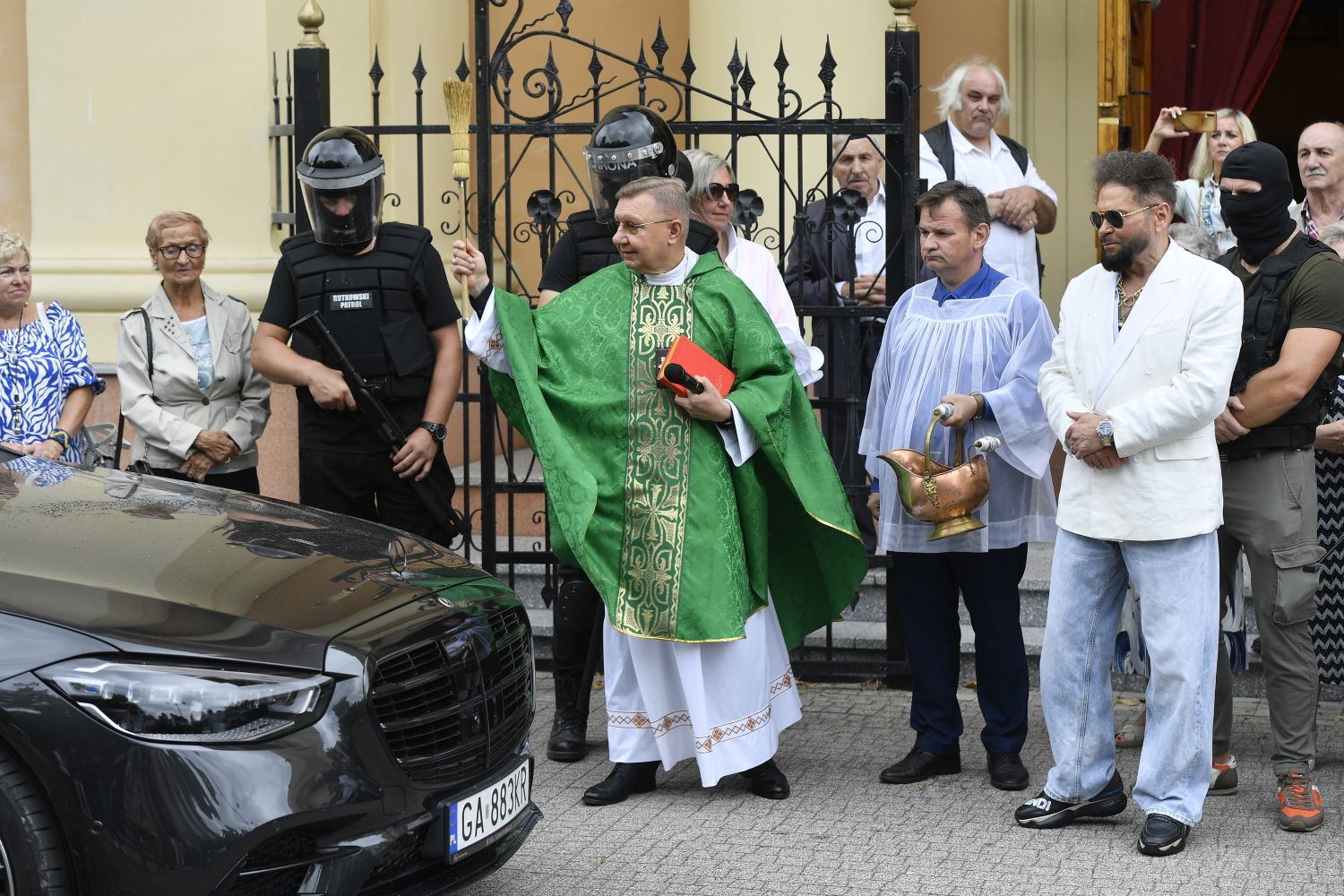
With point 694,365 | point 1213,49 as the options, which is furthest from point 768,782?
point 1213,49

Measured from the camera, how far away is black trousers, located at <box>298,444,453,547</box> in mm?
6316

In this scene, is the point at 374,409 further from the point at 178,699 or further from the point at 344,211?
the point at 178,699

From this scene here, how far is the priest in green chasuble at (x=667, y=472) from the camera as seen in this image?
545cm

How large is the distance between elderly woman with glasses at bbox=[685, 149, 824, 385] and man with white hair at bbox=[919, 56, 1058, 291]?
5.18 ft

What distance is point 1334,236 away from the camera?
19.5ft

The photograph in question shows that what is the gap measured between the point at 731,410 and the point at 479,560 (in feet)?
8.54

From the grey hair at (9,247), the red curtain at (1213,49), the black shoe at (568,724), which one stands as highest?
the red curtain at (1213,49)

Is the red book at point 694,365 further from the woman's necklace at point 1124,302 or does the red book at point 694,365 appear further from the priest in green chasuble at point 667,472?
the woman's necklace at point 1124,302

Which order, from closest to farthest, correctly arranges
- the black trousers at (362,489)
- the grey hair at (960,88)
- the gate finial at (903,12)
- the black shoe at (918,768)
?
the black shoe at (918,768)
the black trousers at (362,489)
the gate finial at (903,12)
the grey hair at (960,88)

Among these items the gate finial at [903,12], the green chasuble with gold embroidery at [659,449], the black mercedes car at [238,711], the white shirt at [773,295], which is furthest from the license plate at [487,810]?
the gate finial at [903,12]

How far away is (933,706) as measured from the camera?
19.1 feet

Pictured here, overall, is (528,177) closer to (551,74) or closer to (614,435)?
(551,74)

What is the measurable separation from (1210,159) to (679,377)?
325cm

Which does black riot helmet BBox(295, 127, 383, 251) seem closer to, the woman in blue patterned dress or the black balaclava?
the woman in blue patterned dress
